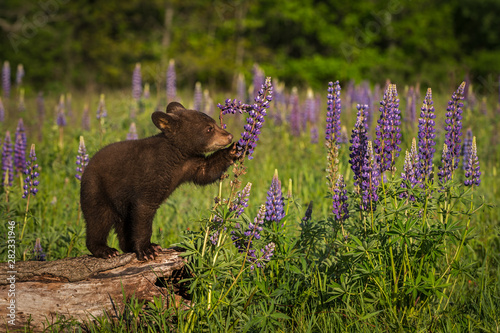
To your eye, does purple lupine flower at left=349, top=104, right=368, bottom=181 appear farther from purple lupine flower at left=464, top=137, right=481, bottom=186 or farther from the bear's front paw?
the bear's front paw

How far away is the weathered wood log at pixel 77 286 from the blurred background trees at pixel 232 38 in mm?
20397

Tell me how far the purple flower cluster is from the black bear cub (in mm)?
735

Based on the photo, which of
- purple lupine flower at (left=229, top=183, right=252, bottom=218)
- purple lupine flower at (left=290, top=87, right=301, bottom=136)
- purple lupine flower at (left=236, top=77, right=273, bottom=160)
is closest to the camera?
purple lupine flower at (left=236, top=77, right=273, bottom=160)

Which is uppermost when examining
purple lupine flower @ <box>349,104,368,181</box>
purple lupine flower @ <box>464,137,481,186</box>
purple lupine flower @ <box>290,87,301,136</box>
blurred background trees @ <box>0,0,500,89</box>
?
blurred background trees @ <box>0,0,500,89</box>

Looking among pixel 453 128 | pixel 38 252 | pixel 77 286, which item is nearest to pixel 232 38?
pixel 38 252

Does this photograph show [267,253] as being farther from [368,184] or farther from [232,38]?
[232,38]

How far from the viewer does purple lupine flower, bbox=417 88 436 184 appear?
3549mm

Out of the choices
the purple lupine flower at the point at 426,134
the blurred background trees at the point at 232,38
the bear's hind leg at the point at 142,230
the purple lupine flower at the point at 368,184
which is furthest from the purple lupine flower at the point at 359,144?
the blurred background trees at the point at 232,38

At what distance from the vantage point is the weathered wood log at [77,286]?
3152 millimetres

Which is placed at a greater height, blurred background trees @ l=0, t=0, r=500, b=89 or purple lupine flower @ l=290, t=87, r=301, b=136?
blurred background trees @ l=0, t=0, r=500, b=89

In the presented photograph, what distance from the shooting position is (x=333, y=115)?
3.73 meters

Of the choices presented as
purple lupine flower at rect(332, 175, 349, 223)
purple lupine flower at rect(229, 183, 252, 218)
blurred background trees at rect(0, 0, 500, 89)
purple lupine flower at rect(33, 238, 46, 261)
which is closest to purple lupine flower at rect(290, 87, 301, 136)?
purple lupine flower at rect(332, 175, 349, 223)

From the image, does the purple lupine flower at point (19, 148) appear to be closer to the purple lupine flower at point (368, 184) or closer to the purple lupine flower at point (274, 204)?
the purple lupine flower at point (274, 204)

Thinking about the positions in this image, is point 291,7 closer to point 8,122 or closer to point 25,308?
point 8,122
